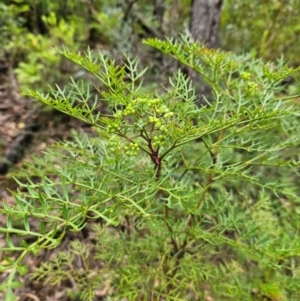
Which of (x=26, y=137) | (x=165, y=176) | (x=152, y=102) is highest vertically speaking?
(x=26, y=137)

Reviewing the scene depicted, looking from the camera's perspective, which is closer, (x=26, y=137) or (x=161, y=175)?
(x=161, y=175)

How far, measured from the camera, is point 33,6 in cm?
281

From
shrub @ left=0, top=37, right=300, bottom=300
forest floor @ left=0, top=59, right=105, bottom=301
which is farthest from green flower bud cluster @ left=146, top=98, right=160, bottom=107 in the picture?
forest floor @ left=0, top=59, right=105, bottom=301

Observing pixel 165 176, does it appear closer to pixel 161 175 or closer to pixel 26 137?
pixel 161 175

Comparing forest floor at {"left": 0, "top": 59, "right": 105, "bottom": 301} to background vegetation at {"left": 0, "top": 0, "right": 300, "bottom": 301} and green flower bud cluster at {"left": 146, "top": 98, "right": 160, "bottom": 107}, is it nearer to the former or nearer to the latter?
background vegetation at {"left": 0, "top": 0, "right": 300, "bottom": 301}

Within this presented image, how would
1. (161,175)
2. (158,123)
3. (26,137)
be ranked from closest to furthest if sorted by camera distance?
1. (158,123)
2. (161,175)
3. (26,137)

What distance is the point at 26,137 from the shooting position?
6.61 feet

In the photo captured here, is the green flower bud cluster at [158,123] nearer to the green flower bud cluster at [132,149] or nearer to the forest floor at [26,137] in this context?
the green flower bud cluster at [132,149]

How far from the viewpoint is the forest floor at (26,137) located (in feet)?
4.33

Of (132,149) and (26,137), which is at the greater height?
(26,137)

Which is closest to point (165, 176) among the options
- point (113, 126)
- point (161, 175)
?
point (161, 175)

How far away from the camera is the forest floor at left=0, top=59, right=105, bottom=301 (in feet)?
4.33

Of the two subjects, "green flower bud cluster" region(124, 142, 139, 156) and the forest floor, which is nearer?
"green flower bud cluster" region(124, 142, 139, 156)

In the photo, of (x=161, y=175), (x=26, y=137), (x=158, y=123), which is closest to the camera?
(x=158, y=123)
